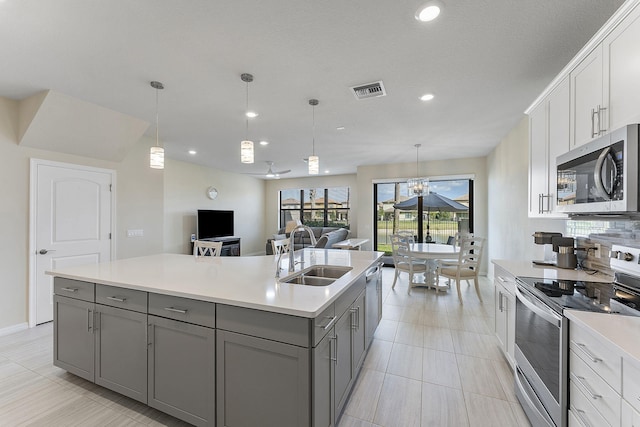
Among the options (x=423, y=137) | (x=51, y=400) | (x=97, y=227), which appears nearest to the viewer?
(x=51, y=400)

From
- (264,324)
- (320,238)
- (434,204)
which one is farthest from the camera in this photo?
(434,204)

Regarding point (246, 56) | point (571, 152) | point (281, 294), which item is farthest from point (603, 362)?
point (246, 56)

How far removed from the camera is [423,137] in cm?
446

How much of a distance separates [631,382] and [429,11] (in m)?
2.07

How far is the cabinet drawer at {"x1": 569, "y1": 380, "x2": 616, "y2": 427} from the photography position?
112 cm

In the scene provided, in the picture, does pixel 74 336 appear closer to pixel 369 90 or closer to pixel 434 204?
pixel 369 90

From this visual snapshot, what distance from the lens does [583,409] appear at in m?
1.23

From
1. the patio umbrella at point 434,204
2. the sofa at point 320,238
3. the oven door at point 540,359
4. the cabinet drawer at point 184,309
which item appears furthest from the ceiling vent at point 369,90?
the patio umbrella at point 434,204

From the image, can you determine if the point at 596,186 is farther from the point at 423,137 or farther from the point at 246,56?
the point at 423,137

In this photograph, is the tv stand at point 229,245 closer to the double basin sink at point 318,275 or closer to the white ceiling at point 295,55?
the white ceiling at point 295,55

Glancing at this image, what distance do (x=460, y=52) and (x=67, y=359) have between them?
4.05 metres

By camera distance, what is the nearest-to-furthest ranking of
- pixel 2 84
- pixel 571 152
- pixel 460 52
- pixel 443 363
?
pixel 571 152 → pixel 460 52 → pixel 443 363 → pixel 2 84

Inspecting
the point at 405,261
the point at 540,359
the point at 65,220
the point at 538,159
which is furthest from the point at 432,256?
the point at 65,220

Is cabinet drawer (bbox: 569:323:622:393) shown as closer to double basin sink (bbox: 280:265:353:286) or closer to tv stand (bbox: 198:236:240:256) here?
double basin sink (bbox: 280:265:353:286)
